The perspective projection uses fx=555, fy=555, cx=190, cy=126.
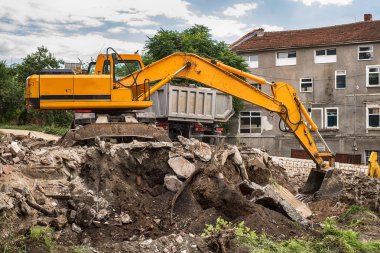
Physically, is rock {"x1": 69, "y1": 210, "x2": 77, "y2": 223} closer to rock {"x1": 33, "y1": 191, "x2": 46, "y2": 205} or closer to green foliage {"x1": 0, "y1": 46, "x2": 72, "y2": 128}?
rock {"x1": 33, "y1": 191, "x2": 46, "y2": 205}

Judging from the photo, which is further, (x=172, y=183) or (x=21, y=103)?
(x=21, y=103)

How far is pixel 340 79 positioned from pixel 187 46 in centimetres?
995

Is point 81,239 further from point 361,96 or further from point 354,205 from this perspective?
point 361,96

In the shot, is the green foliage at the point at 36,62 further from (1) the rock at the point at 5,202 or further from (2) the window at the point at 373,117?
(1) the rock at the point at 5,202

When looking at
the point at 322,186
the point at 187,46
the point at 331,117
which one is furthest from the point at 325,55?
the point at 322,186

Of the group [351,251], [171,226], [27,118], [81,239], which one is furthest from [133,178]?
[27,118]

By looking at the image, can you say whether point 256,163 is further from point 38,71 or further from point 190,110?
point 38,71

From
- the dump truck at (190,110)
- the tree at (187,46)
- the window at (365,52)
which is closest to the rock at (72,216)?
the dump truck at (190,110)

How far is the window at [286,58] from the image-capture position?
35.6 meters

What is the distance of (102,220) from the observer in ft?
29.5

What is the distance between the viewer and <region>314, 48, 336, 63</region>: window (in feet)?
113

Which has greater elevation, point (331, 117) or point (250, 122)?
point (331, 117)

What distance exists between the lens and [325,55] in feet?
113

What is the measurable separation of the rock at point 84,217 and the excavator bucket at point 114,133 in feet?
10.8
